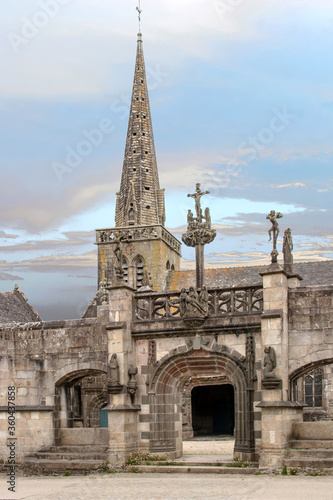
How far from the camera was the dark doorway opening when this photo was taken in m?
38.1

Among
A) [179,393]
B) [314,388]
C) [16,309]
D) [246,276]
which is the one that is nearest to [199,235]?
[179,393]

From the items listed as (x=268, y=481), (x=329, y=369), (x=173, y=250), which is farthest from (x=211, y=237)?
(x=173, y=250)

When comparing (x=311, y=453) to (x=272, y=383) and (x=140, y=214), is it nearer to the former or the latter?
(x=272, y=383)

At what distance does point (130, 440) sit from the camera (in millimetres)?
17406

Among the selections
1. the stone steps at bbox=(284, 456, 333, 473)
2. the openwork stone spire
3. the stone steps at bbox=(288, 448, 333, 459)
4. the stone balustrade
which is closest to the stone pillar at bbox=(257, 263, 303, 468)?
the stone steps at bbox=(288, 448, 333, 459)

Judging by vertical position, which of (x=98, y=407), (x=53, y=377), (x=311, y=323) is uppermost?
(x=311, y=323)

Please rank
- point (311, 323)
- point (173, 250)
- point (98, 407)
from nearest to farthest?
1. point (311, 323)
2. point (98, 407)
3. point (173, 250)

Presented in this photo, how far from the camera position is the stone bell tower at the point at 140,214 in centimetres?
4662

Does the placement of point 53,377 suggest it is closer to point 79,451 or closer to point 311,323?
point 79,451

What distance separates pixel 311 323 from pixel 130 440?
16.6ft

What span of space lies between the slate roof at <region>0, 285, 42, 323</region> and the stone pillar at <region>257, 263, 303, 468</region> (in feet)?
64.9

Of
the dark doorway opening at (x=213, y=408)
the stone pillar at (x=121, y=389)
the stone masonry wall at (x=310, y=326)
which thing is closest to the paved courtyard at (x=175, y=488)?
the stone pillar at (x=121, y=389)

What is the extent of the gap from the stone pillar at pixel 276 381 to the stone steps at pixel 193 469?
467 millimetres

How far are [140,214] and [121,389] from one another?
103ft
